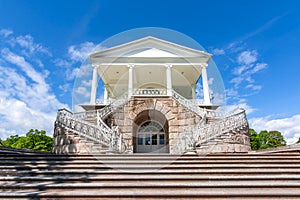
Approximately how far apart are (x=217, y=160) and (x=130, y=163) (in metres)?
2.46

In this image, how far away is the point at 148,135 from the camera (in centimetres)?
1209

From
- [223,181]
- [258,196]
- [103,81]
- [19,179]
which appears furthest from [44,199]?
[103,81]

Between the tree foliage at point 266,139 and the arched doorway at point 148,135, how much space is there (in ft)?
71.0

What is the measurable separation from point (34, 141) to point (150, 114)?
20047 mm

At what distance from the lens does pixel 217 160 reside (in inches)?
198

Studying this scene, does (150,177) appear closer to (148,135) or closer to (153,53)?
(148,135)

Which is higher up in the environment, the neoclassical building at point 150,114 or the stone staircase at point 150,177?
the neoclassical building at point 150,114

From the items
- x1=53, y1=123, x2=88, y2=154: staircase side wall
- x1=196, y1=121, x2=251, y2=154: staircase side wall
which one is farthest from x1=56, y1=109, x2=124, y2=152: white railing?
x1=196, y1=121, x2=251, y2=154: staircase side wall

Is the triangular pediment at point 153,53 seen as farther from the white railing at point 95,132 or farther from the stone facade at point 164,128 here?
the white railing at point 95,132

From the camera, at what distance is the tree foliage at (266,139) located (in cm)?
2788

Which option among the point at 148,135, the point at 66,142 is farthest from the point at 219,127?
the point at 66,142

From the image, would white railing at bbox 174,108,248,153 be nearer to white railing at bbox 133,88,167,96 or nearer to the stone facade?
the stone facade

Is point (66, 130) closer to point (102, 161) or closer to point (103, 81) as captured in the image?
point (102, 161)

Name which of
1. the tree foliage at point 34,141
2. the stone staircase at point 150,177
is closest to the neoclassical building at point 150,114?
the stone staircase at point 150,177
